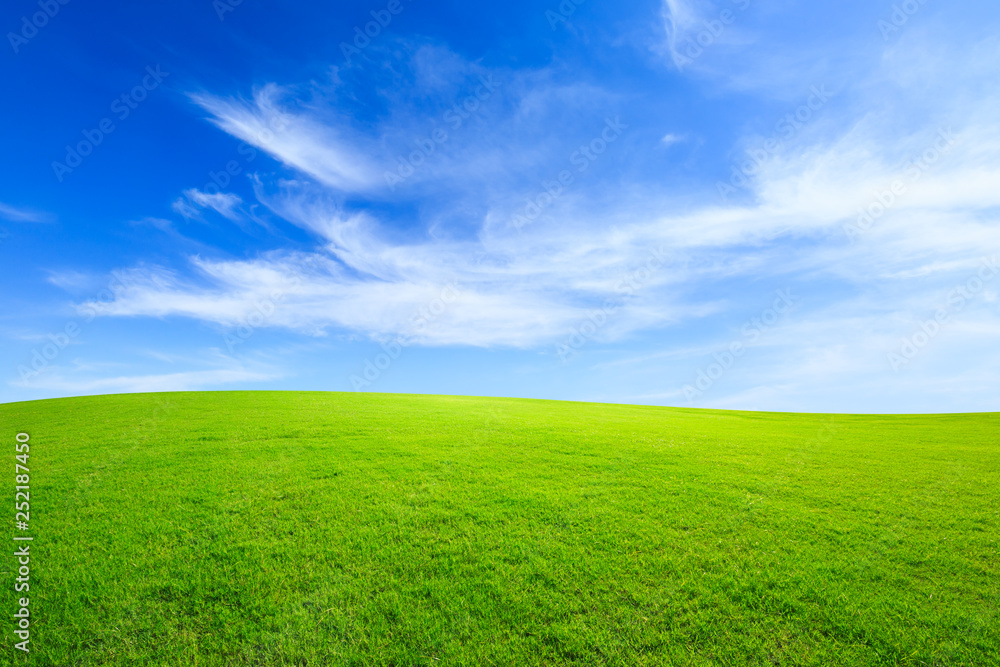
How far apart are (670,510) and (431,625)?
Answer: 6.54 meters

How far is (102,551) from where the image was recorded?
8734mm

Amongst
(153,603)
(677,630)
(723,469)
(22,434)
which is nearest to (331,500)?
(153,603)

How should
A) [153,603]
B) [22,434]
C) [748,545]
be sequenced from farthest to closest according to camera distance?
[22,434]
[748,545]
[153,603]

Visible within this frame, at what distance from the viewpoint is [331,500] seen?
35.6 feet

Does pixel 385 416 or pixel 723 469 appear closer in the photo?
pixel 723 469

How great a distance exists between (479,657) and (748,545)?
612 centimetres

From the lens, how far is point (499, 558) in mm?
8305

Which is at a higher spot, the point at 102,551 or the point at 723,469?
the point at 723,469

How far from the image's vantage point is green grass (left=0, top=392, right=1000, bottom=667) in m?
6.43

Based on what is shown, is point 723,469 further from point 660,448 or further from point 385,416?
point 385,416

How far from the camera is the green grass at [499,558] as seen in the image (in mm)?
6426

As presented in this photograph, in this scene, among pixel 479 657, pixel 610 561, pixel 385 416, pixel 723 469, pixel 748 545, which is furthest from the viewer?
pixel 385 416

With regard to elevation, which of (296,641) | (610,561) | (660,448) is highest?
(660,448)

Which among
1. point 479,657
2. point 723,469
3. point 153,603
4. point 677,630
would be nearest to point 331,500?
point 153,603
